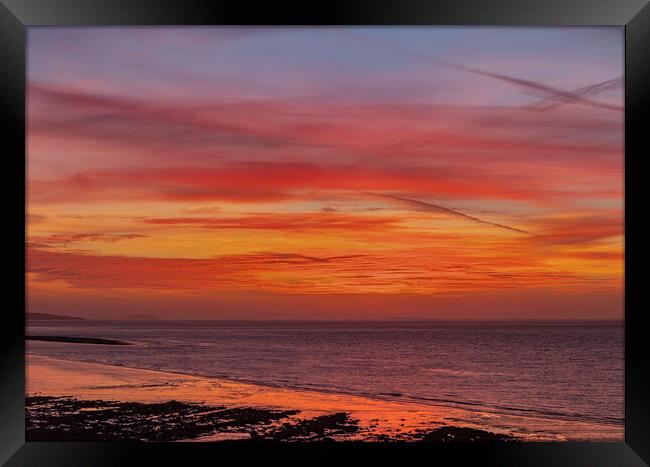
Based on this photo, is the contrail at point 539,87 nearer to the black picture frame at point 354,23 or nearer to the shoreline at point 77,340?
the black picture frame at point 354,23

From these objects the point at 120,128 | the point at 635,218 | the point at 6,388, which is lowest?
the point at 6,388

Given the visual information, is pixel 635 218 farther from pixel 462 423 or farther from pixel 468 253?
pixel 468 253

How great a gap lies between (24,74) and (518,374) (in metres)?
20.0

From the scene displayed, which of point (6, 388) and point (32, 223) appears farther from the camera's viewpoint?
point (32, 223)

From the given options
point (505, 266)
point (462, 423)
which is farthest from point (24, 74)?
point (505, 266)

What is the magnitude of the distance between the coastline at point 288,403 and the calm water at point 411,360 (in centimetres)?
105

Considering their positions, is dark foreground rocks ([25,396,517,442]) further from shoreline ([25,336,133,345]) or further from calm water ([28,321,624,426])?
shoreline ([25,336,133,345])

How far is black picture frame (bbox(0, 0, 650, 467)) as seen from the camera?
3260mm

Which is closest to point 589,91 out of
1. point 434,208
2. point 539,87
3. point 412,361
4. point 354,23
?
point 539,87

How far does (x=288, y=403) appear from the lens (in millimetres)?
13336

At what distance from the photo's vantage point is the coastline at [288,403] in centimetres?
1168

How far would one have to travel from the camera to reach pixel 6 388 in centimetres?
329

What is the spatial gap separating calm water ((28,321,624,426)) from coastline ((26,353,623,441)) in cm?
105

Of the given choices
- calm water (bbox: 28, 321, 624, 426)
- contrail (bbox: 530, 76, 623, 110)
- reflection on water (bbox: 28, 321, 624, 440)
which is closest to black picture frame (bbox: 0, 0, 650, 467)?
reflection on water (bbox: 28, 321, 624, 440)
